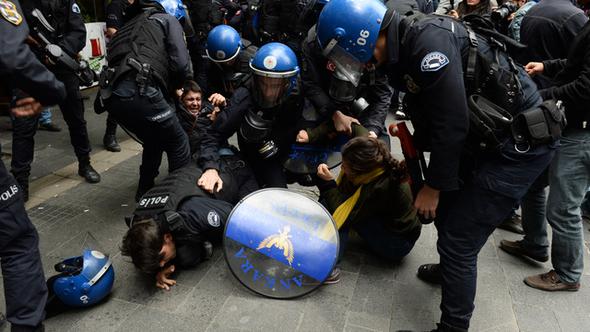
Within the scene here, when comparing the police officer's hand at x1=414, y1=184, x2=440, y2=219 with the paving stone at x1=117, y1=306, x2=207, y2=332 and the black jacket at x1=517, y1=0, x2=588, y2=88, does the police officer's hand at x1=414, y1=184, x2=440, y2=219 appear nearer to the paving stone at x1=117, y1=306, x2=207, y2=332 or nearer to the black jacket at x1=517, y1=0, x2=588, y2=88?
the paving stone at x1=117, y1=306, x2=207, y2=332

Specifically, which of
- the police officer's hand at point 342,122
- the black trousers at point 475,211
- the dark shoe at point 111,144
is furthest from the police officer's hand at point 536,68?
the dark shoe at point 111,144

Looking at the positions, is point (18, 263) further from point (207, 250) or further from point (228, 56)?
point (228, 56)

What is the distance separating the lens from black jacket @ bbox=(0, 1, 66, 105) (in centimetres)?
162

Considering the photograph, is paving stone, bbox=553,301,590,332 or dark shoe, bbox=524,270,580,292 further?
dark shoe, bbox=524,270,580,292

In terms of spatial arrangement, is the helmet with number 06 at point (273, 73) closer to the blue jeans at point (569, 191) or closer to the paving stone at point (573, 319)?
the blue jeans at point (569, 191)

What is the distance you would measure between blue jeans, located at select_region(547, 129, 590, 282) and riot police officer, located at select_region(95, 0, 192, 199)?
2.70 meters

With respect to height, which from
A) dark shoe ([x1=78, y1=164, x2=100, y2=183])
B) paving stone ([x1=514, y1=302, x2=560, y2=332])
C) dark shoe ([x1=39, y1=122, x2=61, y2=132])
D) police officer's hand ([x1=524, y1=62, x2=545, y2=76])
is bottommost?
dark shoe ([x1=39, y1=122, x2=61, y2=132])

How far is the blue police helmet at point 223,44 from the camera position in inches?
149

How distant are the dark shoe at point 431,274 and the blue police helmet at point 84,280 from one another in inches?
76.0

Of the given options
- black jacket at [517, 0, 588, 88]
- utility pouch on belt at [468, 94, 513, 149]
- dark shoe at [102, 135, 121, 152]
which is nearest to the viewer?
utility pouch on belt at [468, 94, 513, 149]

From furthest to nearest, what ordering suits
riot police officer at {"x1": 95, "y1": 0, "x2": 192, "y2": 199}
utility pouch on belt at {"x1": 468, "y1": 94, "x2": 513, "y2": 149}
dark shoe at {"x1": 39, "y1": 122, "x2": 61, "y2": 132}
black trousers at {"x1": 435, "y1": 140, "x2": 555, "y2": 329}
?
dark shoe at {"x1": 39, "y1": 122, "x2": 61, "y2": 132}, riot police officer at {"x1": 95, "y1": 0, "x2": 192, "y2": 199}, black trousers at {"x1": 435, "y1": 140, "x2": 555, "y2": 329}, utility pouch on belt at {"x1": 468, "y1": 94, "x2": 513, "y2": 149}

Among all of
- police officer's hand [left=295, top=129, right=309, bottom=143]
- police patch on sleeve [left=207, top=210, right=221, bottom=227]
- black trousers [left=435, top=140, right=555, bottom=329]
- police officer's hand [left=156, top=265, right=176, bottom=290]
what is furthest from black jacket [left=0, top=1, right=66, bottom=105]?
black trousers [left=435, top=140, right=555, bottom=329]

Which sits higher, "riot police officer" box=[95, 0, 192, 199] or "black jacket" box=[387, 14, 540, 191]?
"black jacket" box=[387, 14, 540, 191]

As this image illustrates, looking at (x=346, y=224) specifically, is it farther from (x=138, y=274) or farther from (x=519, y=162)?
(x=138, y=274)
